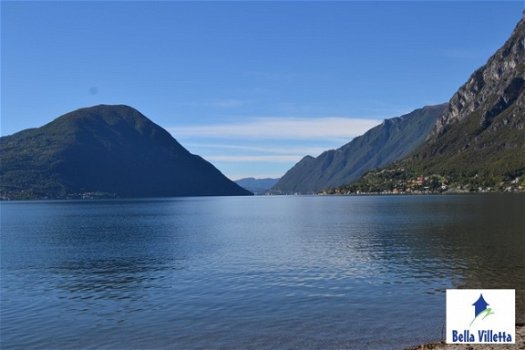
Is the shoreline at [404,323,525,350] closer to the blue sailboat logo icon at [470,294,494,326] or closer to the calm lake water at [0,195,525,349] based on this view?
the calm lake water at [0,195,525,349]

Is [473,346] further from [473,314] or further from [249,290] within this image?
[249,290]

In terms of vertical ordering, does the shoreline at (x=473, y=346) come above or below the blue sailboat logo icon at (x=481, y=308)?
below

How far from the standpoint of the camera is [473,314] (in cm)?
2883

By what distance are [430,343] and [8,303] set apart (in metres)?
38.5

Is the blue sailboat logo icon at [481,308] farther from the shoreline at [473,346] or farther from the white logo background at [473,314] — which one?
the shoreline at [473,346]

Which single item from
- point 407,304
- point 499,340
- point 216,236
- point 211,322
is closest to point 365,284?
point 407,304

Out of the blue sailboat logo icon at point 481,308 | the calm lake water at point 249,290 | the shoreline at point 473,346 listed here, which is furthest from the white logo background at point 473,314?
the calm lake water at point 249,290

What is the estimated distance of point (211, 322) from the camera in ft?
131

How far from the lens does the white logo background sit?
28672mm

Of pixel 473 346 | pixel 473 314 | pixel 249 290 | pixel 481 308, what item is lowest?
pixel 249 290

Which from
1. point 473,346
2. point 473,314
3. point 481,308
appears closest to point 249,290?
point 473,346

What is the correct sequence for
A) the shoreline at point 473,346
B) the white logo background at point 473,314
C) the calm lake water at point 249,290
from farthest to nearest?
1. the calm lake water at point 249,290
2. the shoreline at point 473,346
3. the white logo background at point 473,314

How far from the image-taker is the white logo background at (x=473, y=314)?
1129 inches

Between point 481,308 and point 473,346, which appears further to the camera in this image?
point 473,346
